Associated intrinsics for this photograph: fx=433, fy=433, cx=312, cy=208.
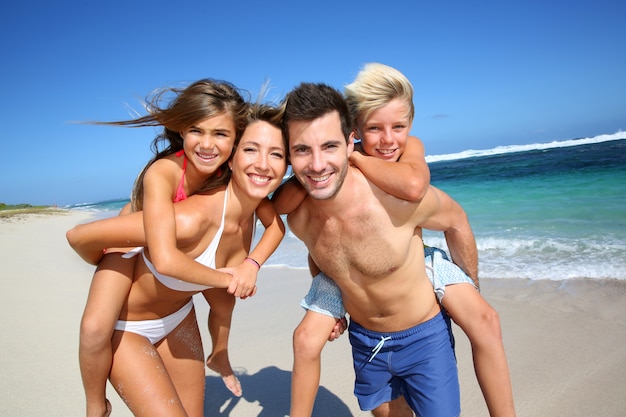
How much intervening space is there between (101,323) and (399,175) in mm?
2080

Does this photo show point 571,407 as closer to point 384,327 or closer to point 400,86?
point 384,327

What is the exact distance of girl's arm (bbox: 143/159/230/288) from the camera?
8.21ft

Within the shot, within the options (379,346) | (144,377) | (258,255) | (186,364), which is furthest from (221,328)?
(379,346)

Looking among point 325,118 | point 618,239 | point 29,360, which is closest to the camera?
point 325,118

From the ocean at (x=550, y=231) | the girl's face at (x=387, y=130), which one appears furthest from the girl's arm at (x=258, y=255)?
the ocean at (x=550, y=231)

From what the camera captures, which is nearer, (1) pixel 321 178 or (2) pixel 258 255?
(1) pixel 321 178

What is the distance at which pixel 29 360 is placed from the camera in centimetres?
500

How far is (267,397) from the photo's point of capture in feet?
14.6

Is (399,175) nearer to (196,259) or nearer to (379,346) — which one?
(379,346)

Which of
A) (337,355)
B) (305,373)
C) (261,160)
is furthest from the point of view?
(337,355)

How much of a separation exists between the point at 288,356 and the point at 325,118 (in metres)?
3.42

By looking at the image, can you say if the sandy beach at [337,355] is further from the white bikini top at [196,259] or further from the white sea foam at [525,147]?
the white sea foam at [525,147]

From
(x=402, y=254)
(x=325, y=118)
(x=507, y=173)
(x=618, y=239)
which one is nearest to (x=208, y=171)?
(x=325, y=118)

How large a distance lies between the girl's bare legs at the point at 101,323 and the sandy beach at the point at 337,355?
167cm
